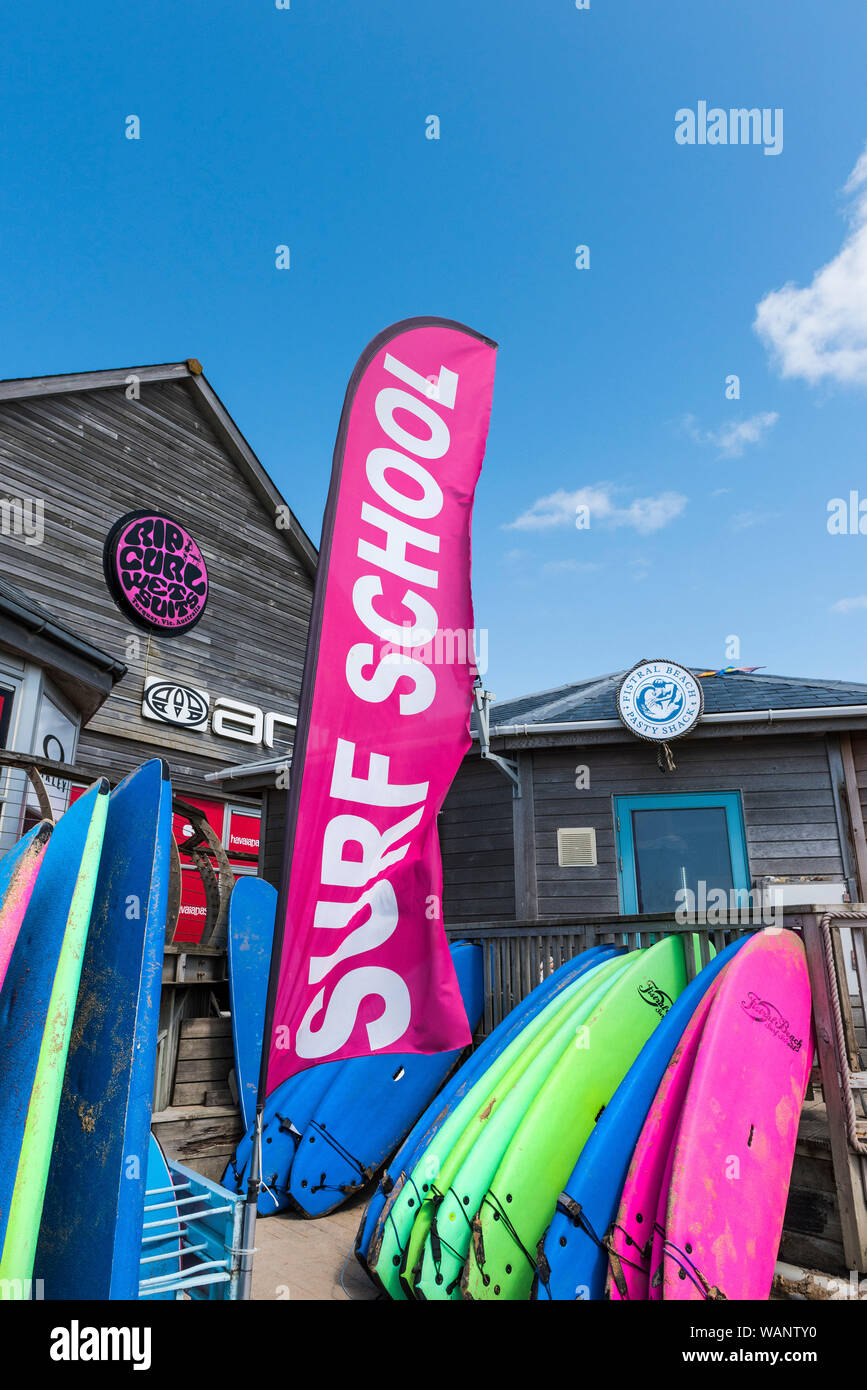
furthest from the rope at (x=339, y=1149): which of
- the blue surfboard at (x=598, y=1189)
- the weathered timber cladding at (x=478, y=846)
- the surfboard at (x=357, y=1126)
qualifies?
the weathered timber cladding at (x=478, y=846)

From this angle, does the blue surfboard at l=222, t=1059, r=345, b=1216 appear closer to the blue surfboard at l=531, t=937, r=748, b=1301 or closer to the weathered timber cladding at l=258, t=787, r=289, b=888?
the blue surfboard at l=531, t=937, r=748, b=1301

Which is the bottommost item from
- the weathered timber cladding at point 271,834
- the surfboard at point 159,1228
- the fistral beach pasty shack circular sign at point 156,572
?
the surfboard at point 159,1228

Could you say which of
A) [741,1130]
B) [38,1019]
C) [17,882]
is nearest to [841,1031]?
[741,1130]

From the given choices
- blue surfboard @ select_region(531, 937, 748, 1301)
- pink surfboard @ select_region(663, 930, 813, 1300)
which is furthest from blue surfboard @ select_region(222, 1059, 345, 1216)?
pink surfboard @ select_region(663, 930, 813, 1300)

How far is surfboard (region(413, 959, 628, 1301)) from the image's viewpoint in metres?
3.34

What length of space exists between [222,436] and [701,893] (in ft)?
41.4

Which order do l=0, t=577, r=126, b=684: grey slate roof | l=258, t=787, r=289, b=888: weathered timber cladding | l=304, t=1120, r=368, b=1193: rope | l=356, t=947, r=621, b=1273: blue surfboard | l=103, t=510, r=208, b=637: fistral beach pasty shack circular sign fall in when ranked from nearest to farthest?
1. l=356, t=947, r=621, b=1273: blue surfboard
2. l=304, t=1120, r=368, b=1193: rope
3. l=0, t=577, r=126, b=684: grey slate roof
4. l=258, t=787, r=289, b=888: weathered timber cladding
5. l=103, t=510, r=208, b=637: fistral beach pasty shack circular sign

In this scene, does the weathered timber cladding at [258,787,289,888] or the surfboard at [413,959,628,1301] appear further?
the weathered timber cladding at [258,787,289,888]

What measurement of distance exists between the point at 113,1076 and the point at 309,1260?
291 centimetres

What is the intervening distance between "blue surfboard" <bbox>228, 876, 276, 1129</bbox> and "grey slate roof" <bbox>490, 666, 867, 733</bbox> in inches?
129

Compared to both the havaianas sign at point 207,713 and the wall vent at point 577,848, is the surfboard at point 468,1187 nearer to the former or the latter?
the wall vent at point 577,848

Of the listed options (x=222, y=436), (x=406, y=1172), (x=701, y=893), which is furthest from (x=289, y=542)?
(x=406, y=1172)

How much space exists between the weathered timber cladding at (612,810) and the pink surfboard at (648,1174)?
462 centimetres

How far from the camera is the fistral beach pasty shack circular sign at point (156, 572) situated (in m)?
13.2
